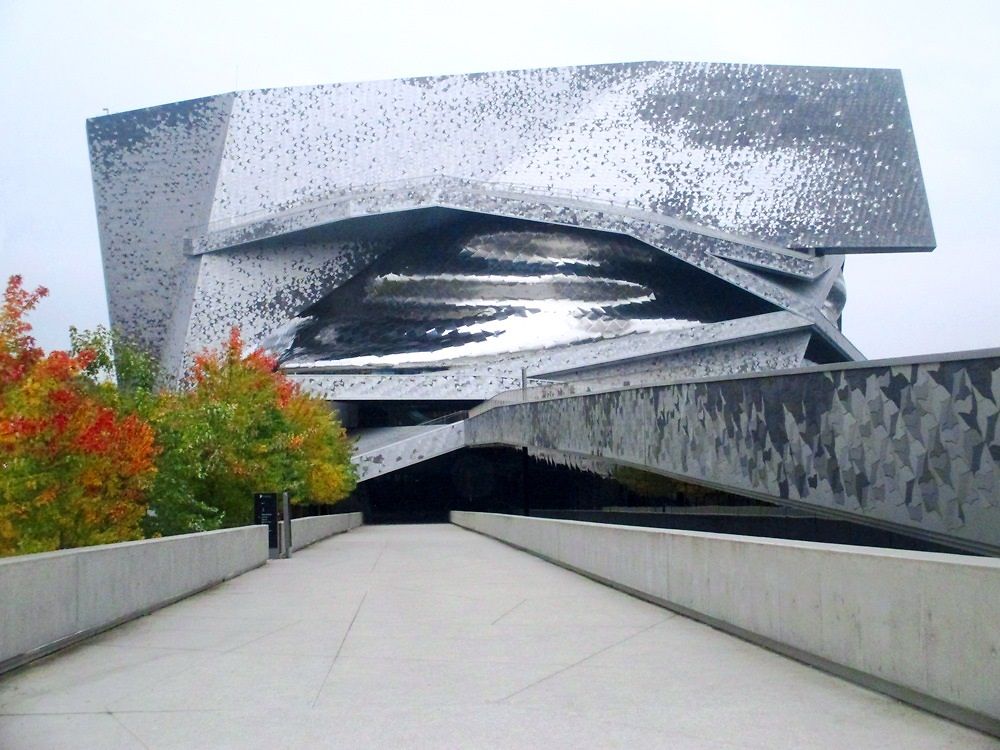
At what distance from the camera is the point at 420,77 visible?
70750 mm

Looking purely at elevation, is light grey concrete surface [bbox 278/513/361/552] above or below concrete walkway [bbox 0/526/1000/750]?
above

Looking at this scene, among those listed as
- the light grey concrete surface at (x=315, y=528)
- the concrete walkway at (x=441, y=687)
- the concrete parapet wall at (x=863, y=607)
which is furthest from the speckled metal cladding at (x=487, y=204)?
the concrete parapet wall at (x=863, y=607)

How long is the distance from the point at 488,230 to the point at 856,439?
52.4 m

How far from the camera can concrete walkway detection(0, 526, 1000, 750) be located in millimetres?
6426

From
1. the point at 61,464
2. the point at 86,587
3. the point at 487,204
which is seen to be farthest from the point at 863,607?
the point at 487,204

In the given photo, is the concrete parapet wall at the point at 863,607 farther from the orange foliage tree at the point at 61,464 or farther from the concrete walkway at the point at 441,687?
the orange foliage tree at the point at 61,464

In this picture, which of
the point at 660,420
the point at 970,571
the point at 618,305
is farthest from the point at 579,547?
the point at 618,305

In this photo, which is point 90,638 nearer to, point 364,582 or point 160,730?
point 160,730

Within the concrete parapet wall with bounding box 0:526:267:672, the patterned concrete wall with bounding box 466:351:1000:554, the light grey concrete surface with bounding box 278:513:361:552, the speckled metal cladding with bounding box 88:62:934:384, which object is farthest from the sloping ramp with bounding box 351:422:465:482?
the concrete parapet wall with bounding box 0:526:267:672

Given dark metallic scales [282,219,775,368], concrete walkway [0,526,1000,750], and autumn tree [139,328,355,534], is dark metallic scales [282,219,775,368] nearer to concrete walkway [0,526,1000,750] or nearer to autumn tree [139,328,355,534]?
autumn tree [139,328,355,534]

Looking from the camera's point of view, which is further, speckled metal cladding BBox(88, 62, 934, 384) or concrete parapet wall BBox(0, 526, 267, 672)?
speckled metal cladding BBox(88, 62, 934, 384)

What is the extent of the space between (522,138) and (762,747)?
64631 millimetres

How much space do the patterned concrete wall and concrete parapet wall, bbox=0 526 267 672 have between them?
29.6ft

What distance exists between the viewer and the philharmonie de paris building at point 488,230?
63.4 metres
